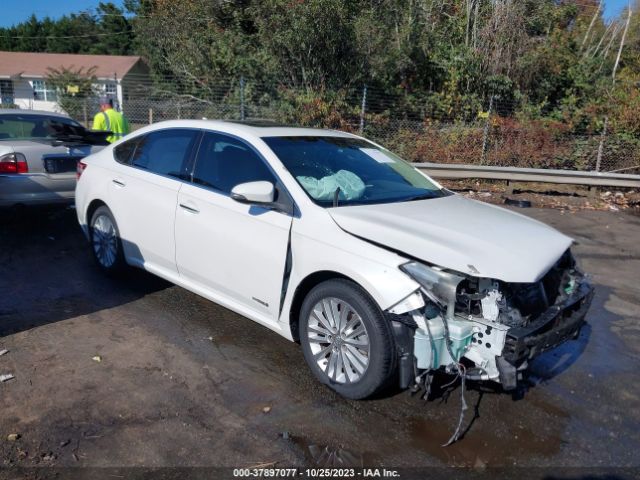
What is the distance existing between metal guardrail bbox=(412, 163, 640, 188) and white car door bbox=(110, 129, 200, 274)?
788cm

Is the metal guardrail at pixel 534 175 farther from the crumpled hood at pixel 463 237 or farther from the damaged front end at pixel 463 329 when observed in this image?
the damaged front end at pixel 463 329

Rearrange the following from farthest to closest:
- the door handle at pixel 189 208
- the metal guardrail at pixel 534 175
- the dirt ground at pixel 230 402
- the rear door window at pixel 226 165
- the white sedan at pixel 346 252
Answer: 1. the metal guardrail at pixel 534 175
2. the door handle at pixel 189 208
3. the rear door window at pixel 226 165
4. the white sedan at pixel 346 252
5. the dirt ground at pixel 230 402

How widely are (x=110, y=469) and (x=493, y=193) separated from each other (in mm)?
11125

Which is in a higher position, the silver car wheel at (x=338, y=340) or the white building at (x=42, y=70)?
the white building at (x=42, y=70)

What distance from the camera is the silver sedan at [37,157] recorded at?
680 centimetres

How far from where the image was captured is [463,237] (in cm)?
351

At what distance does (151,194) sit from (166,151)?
0.44 meters

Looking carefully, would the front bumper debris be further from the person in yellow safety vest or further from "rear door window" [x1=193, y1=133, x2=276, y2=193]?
the person in yellow safety vest

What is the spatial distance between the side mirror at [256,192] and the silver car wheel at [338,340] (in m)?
0.81

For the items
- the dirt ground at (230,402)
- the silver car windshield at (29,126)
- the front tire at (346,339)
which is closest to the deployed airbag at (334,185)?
the front tire at (346,339)

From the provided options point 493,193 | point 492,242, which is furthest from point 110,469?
point 493,193

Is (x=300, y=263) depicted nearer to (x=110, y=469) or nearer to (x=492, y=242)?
(x=492, y=242)

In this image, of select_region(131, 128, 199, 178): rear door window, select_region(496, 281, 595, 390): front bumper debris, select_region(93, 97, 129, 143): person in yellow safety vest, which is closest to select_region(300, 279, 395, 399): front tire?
select_region(496, 281, 595, 390): front bumper debris

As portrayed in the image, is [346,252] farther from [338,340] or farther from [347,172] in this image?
[347,172]
